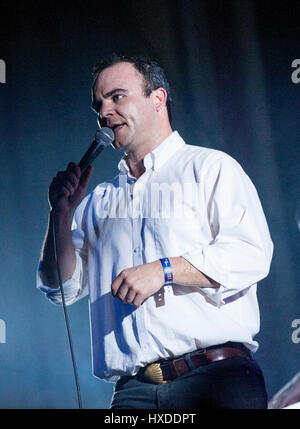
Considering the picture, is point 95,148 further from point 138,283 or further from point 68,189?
point 138,283

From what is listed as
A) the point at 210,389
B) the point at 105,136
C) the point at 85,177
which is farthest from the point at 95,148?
the point at 210,389

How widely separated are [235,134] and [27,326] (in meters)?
1.25

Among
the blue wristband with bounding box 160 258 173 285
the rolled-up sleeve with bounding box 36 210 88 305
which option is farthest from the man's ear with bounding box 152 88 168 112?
the blue wristband with bounding box 160 258 173 285

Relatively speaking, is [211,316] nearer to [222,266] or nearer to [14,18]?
[222,266]

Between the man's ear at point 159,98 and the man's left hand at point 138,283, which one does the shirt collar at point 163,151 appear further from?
the man's left hand at point 138,283

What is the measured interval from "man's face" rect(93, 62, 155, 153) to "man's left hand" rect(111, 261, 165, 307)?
619mm

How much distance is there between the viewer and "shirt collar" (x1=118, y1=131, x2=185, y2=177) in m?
2.16

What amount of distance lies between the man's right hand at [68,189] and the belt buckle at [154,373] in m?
0.73

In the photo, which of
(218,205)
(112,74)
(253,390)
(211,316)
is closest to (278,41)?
(112,74)

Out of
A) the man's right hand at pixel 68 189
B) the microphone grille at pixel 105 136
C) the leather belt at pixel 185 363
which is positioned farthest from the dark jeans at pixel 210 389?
the microphone grille at pixel 105 136

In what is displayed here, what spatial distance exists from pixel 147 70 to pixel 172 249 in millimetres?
836

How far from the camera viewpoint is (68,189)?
218cm

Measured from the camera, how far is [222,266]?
72.9 inches

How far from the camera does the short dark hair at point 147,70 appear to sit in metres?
2.30
